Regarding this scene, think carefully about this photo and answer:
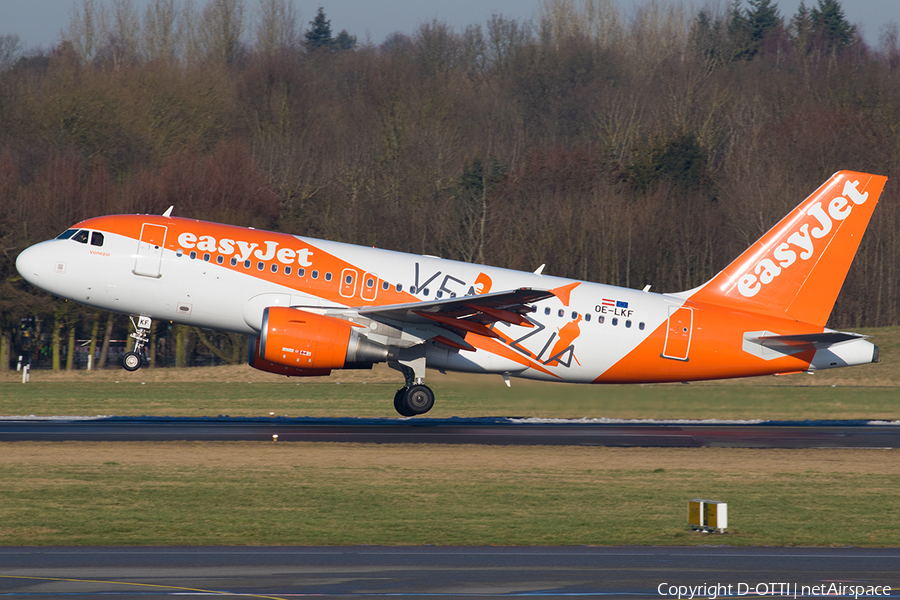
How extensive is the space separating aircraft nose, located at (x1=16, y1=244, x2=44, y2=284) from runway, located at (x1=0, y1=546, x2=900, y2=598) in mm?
13970

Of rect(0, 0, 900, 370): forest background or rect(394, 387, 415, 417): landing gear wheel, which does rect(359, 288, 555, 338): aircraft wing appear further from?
rect(0, 0, 900, 370): forest background

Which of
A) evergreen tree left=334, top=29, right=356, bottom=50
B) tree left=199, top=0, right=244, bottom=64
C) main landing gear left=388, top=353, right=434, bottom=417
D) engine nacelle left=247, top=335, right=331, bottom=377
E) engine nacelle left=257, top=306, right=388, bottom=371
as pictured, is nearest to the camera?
→ engine nacelle left=257, top=306, right=388, bottom=371

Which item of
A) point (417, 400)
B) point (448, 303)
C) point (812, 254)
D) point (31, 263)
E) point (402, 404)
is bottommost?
point (402, 404)

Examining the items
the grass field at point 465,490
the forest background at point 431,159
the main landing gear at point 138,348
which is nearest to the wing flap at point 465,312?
the grass field at point 465,490

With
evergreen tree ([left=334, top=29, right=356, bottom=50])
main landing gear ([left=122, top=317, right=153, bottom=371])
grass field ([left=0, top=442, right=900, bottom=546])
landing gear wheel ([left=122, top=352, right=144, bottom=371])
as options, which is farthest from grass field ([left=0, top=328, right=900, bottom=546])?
evergreen tree ([left=334, top=29, right=356, bottom=50])

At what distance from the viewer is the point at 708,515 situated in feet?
51.8

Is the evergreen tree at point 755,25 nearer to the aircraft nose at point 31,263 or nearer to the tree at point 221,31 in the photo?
the tree at point 221,31

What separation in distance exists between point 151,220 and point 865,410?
2472 cm

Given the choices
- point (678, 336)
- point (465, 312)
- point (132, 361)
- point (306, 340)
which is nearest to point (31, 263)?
point (132, 361)

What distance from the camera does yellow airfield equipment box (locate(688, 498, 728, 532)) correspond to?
15.7 m

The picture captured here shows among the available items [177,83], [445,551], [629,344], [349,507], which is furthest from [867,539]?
[177,83]

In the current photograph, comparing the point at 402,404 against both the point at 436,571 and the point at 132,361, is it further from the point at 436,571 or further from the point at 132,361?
the point at 436,571

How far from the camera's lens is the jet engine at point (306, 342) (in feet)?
83.8

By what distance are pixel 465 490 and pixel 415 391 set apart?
28.3 feet
